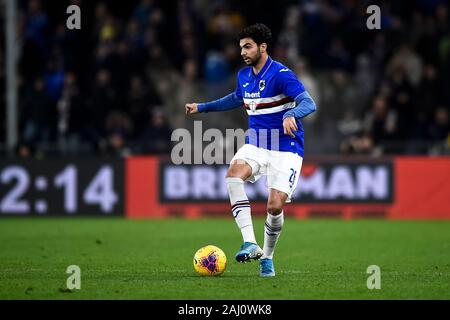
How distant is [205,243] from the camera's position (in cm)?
1481

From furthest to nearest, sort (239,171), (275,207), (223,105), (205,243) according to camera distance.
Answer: (205,243) < (223,105) < (239,171) < (275,207)

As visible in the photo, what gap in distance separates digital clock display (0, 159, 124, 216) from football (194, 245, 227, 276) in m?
9.88

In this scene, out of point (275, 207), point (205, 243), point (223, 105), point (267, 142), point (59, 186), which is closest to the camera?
point (275, 207)

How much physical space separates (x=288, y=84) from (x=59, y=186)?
34.8 ft

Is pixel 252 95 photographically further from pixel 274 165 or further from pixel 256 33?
pixel 274 165

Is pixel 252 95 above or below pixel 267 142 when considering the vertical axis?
above

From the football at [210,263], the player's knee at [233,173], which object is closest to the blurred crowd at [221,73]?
the player's knee at [233,173]

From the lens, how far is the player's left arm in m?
9.77

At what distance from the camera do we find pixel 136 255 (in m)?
12.8

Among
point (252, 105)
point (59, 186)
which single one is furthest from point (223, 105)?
point (59, 186)

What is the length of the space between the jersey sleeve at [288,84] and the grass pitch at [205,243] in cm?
197

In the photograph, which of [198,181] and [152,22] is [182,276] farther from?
[152,22]

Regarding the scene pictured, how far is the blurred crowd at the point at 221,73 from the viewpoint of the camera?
20.4 meters

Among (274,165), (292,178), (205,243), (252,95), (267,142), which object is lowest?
(205,243)
